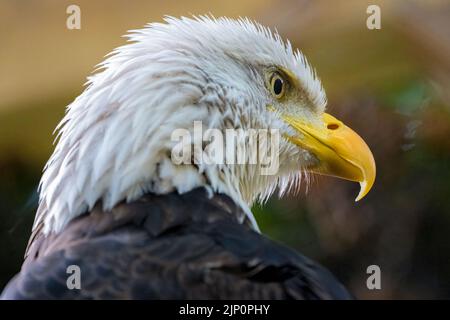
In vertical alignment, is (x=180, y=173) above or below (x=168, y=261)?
above

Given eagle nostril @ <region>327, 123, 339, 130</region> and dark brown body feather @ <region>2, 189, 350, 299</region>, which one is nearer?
dark brown body feather @ <region>2, 189, 350, 299</region>

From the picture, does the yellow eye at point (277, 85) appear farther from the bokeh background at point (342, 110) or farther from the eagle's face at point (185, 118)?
the bokeh background at point (342, 110)

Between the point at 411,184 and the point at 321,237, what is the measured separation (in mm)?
759

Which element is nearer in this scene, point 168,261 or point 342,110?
point 168,261

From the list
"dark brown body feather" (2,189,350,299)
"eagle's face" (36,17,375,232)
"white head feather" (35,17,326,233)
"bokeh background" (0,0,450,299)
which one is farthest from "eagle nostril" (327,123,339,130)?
"bokeh background" (0,0,450,299)

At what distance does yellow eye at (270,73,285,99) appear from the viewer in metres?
3.04

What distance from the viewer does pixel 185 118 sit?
274 centimetres

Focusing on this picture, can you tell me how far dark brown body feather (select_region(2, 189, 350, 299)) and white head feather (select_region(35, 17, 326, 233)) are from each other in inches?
3.5

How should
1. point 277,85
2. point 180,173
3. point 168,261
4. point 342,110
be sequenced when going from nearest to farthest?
point 168,261
point 180,173
point 277,85
point 342,110

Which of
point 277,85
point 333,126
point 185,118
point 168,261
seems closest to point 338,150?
point 333,126

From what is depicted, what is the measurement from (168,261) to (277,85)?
3.17 ft

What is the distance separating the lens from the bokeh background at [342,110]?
5.20m

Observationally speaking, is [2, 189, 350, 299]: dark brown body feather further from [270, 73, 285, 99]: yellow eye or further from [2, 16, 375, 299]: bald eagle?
[270, 73, 285, 99]: yellow eye

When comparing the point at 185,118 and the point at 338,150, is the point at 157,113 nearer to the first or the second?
the point at 185,118
